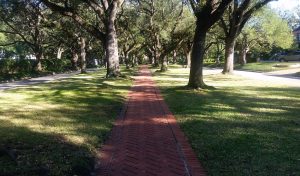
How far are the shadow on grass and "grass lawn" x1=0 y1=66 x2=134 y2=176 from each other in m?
2.04

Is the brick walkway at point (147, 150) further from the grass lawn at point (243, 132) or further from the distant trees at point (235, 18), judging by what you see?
the distant trees at point (235, 18)

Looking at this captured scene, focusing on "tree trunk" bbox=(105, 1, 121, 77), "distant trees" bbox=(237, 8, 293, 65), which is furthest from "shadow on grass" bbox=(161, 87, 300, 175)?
"distant trees" bbox=(237, 8, 293, 65)

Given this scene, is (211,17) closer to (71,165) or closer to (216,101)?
(216,101)

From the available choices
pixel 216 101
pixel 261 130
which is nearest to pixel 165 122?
pixel 261 130

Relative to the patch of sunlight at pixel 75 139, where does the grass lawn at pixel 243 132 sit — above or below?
below

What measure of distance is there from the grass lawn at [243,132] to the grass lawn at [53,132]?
2038 millimetres

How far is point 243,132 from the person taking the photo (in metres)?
9.02

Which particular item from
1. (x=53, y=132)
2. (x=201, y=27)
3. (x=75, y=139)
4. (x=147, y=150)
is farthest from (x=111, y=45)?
(x=147, y=150)

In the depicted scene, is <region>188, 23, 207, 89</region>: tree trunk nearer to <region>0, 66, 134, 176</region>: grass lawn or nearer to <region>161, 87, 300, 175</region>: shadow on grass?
<region>161, 87, 300, 175</region>: shadow on grass

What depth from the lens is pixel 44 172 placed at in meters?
5.96

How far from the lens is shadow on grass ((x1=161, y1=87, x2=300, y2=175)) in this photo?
6512 millimetres

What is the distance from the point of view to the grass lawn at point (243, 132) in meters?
6.49

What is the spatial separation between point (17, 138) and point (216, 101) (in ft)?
27.1

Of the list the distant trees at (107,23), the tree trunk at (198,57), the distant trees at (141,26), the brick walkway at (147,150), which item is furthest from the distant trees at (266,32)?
the brick walkway at (147,150)
